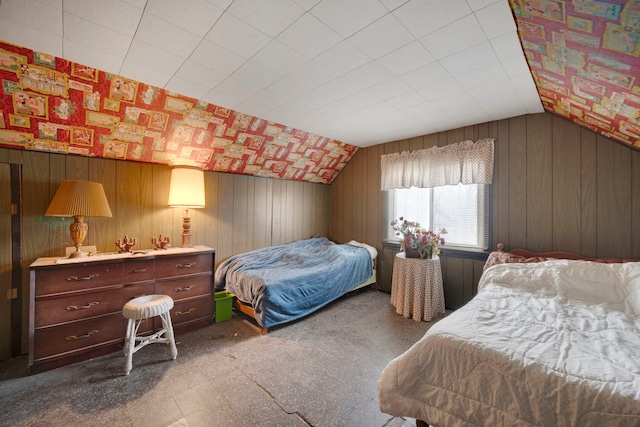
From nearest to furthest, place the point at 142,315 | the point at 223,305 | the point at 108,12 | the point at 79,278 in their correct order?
the point at 108,12 < the point at 142,315 < the point at 79,278 < the point at 223,305

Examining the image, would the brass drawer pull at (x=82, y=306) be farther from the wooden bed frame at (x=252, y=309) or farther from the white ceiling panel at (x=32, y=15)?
the white ceiling panel at (x=32, y=15)

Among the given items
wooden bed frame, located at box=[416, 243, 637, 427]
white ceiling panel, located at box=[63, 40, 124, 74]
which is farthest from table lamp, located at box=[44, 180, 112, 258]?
wooden bed frame, located at box=[416, 243, 637, 427]

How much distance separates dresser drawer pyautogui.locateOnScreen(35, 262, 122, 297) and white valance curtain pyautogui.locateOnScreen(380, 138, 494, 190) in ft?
11.4

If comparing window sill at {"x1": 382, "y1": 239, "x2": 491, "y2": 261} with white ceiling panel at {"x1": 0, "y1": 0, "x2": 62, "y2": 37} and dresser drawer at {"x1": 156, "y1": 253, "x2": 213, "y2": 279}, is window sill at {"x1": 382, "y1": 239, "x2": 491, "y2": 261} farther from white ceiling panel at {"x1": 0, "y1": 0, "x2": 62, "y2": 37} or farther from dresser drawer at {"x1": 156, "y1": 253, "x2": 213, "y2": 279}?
white ceiling panel at {"x1": 0, "y1": 0, "x2": 62, "y2": 37}

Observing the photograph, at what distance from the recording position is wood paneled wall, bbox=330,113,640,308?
2.39 meters

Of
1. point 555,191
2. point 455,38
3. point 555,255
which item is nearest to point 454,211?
point 555,191

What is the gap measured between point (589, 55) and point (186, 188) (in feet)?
10.9

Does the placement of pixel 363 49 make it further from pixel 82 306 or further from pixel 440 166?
pixel 82 306

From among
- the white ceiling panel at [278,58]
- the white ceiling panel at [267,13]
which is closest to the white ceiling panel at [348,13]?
the white ceiling panel at [267,13]

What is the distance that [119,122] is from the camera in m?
2.42

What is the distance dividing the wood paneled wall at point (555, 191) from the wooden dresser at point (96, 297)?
3.18m

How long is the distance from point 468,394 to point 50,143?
356 centimetres

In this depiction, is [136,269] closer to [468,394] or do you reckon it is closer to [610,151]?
[468,394]

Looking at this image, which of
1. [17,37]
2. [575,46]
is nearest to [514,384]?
[575,46]
